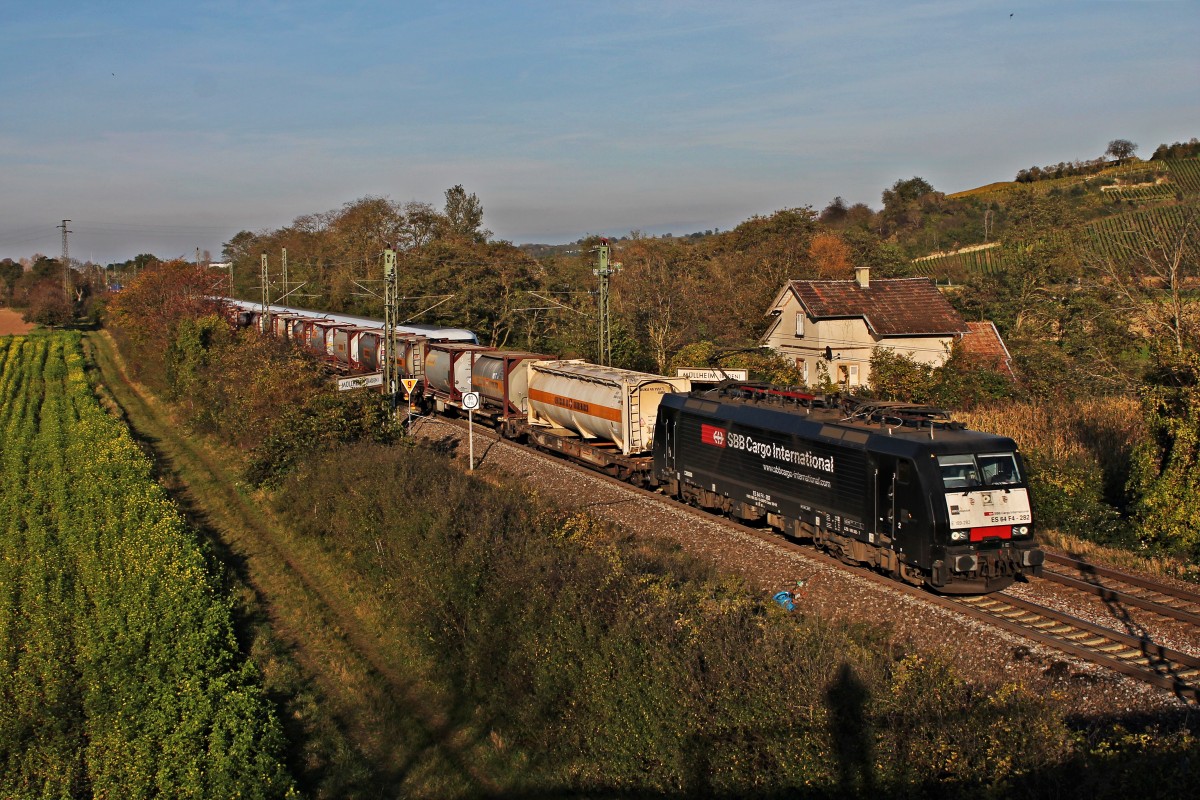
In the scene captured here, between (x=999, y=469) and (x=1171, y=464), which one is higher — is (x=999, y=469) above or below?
above

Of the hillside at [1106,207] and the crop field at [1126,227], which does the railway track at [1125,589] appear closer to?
the hillside at [1106,207]

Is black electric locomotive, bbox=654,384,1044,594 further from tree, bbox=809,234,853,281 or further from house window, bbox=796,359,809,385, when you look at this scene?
tree, bbox=809,234,853,281

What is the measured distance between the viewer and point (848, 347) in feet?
124

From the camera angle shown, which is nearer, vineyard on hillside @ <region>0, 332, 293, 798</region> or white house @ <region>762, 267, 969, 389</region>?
vineyard on hillside @ <region>0, 332, 293, 798</region>

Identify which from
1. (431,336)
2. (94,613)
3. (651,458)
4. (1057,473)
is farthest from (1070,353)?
(94,613)

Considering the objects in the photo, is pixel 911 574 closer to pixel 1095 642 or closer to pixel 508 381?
pixel 1095 642

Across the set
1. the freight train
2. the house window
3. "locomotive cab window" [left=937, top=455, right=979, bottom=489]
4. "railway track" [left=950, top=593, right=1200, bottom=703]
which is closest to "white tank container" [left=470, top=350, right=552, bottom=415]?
the freight train

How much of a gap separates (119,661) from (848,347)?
102ft

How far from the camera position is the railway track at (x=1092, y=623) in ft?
37.6

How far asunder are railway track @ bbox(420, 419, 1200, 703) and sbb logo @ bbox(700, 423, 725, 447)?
98.5 inches

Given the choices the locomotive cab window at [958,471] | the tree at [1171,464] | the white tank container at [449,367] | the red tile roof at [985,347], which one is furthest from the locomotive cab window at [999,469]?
the red tile roof at [985,347]

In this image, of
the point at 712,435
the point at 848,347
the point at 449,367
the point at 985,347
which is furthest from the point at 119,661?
the point at 985,347

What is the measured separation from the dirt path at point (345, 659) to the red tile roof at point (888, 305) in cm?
2437

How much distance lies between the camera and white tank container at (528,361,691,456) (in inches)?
880
